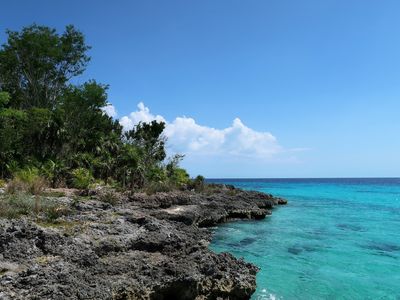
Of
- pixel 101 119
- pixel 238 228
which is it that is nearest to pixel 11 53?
pixel 101 119

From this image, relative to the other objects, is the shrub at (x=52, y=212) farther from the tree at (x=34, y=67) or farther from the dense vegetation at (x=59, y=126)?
the tree at (x=34, y=67)

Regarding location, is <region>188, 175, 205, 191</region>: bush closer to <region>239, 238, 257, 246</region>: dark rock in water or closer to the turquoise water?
the turquoise water

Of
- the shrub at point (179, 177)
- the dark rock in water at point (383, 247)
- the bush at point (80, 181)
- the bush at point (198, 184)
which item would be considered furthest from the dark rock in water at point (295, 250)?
the shrub at point (179, 177)

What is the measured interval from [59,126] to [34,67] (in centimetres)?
1264

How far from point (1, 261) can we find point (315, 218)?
2970cm

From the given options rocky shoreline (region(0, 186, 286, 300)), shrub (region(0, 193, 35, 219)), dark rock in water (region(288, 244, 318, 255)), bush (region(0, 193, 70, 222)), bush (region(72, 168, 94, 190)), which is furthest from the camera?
bush (region(72, 168, 94, 190))

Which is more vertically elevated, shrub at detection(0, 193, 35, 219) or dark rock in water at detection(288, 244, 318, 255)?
shrub at detection(0, 193, 35, 219)

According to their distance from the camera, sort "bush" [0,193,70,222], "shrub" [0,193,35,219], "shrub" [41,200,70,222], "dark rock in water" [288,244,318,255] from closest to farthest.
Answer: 1. "shrub" [0,193,35,219]
2. "bush" [0,193,70,222]
3. "shrub" [41,200,70,222]
4. "dark rock in water" [288,244,318,255]

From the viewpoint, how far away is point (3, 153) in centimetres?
3148

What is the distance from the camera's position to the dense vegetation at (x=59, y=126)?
33188 mm

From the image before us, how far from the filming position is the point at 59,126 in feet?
121

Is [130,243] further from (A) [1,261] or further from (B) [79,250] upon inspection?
(A) [1,261]

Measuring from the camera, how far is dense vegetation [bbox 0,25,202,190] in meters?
33.2

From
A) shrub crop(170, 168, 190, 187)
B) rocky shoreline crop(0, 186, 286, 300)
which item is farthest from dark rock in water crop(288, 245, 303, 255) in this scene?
shrub crop(170, 168, 190, 187)
